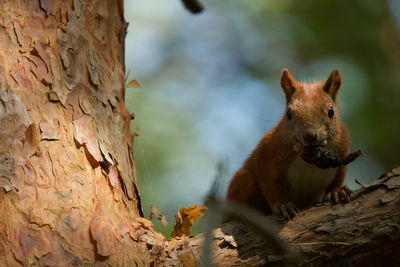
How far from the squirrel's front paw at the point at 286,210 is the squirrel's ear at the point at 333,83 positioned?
38.5 inches

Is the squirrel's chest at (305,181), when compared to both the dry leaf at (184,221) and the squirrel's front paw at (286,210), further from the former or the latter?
the dry leaf at (184,221)

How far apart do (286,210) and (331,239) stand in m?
0.47

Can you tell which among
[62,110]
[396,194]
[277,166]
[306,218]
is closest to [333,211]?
[306,218]

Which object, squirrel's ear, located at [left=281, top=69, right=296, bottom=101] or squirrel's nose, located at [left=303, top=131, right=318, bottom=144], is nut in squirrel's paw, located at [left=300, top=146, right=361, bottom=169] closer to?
squirrel's nose, located at [left=303, top=131, right=318, bottom=144]

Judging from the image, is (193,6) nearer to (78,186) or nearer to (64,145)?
(64,145)

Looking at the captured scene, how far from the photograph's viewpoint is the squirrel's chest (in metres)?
3.10

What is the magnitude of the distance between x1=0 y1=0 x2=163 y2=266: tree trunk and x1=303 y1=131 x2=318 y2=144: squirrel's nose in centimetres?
102

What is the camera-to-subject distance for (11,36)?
233 centimetres

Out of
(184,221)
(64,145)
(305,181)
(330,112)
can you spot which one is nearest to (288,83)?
(330,112)

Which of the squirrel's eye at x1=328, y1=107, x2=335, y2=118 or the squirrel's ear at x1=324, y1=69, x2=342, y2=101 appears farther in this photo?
the squirrel's ear at x1=324, y1=69, x2=342, y2=101

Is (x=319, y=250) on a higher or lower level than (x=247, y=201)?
lower

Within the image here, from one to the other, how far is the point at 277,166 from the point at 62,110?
147 cm

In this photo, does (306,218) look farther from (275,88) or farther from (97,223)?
(275,88)

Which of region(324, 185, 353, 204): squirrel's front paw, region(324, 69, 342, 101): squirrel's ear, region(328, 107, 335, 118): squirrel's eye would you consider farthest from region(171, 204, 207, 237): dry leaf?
region(324, 69, 342, 101): squirrel's ear
